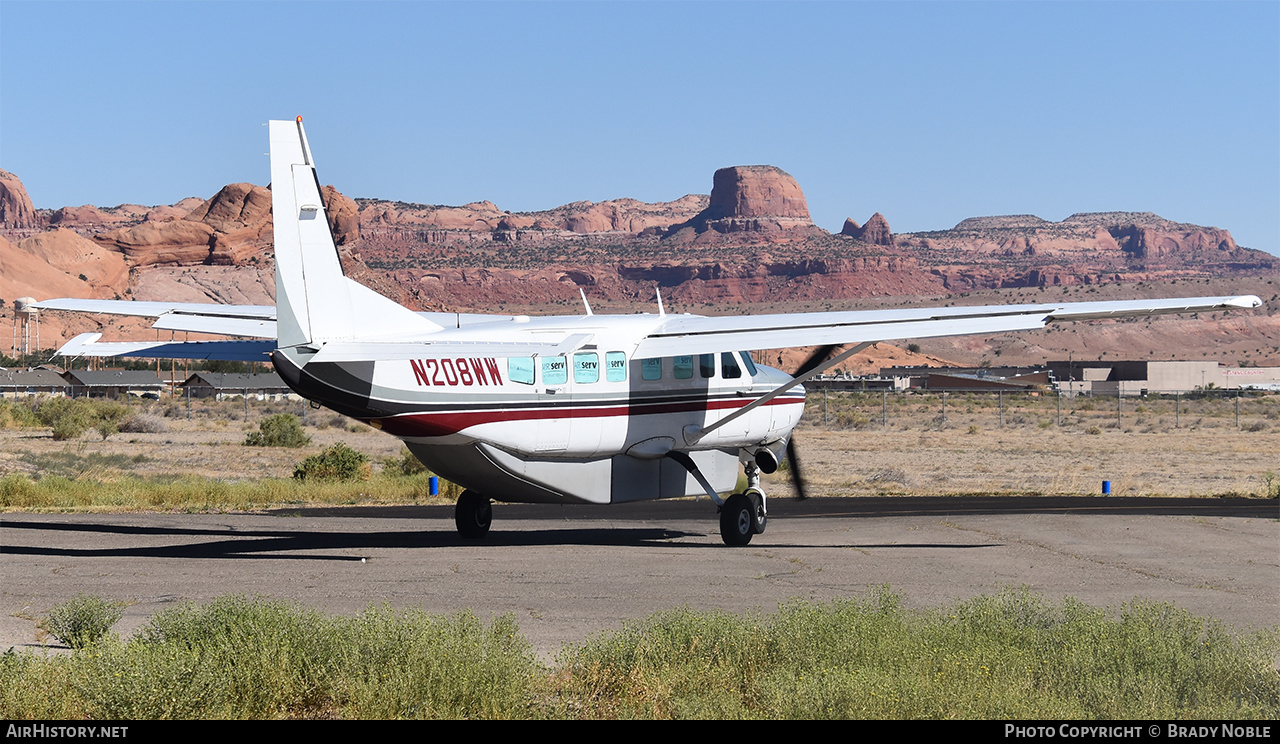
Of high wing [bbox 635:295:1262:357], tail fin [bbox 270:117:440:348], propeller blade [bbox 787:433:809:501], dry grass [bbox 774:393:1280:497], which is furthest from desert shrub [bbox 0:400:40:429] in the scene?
tail fin [bbox 270:117:440:348]

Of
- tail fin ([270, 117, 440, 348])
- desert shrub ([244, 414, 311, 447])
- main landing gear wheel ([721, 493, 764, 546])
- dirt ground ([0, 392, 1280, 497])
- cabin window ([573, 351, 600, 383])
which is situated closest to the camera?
tail fin ([270, 117, 440, 348])

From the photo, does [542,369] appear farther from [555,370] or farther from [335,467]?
[335,467]

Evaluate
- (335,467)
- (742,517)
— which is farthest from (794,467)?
(335,467)

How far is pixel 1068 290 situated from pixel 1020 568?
187 m

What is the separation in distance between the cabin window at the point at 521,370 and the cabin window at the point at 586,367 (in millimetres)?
748

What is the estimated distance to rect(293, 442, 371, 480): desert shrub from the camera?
1203 inches

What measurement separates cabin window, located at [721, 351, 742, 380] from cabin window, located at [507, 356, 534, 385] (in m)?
3.80

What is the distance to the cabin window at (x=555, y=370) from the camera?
1681cm

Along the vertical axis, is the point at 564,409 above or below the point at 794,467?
above

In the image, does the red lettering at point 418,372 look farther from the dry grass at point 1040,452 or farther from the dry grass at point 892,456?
the dry grass at point 1040,452

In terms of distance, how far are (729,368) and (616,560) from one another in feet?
13.5

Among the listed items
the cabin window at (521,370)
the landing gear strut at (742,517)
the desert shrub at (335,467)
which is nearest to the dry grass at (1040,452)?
the desert shrub at (335,467)

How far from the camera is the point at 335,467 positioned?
30797mm

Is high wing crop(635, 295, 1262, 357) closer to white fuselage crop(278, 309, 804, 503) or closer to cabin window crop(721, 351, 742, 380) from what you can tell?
white fuselage crop(278, 309, 804, 503)
